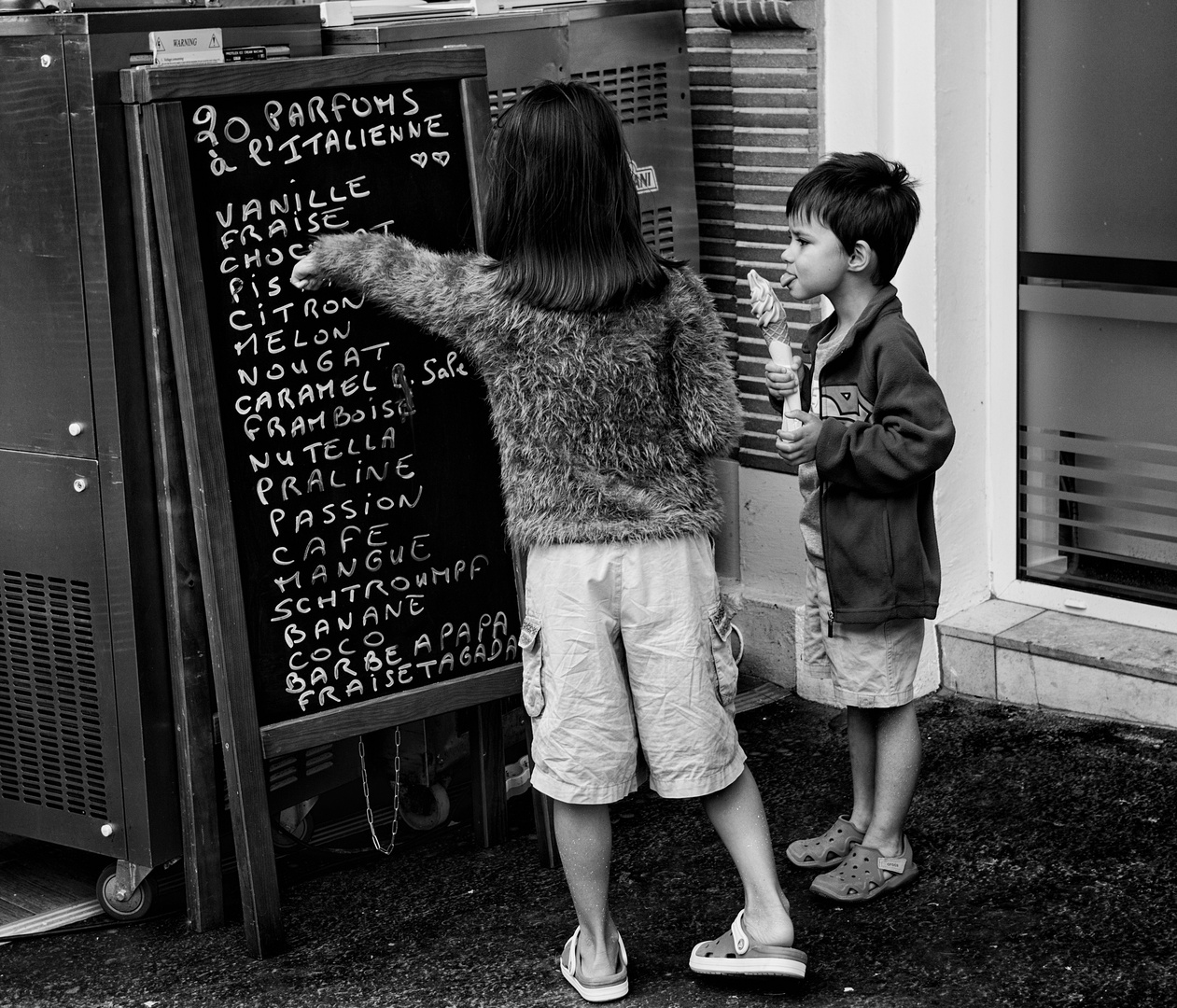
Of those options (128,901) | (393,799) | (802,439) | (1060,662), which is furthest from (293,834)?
(1060,662)

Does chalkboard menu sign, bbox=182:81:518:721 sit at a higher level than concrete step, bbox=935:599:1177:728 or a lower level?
higher

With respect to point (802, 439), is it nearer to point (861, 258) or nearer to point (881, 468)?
point (881, 468)

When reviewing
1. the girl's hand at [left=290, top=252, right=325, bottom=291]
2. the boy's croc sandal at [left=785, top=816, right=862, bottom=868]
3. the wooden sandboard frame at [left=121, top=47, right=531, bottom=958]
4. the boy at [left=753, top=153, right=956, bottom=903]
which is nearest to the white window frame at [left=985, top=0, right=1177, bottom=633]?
the boy at [left=753, top=153, right=956, bottom=903]

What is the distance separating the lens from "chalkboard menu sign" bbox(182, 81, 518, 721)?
12.0 ft

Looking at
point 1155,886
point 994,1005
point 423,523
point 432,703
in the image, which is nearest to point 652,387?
point 423,523

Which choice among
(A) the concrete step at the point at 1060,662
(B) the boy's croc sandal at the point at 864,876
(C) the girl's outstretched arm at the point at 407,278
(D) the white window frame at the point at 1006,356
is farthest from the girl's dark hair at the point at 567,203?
(A) the concrete step at the point at 1060,662

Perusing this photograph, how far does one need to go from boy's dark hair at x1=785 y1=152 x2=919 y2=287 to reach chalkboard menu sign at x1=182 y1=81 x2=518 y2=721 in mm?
872

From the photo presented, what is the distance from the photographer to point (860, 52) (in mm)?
4742

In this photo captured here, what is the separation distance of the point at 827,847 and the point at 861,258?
1503 mm

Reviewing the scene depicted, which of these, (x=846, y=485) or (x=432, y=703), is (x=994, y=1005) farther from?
(x=432, y=703)

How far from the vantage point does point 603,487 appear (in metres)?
3.37

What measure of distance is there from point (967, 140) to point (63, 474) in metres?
2.84

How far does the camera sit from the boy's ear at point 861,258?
12.2ft

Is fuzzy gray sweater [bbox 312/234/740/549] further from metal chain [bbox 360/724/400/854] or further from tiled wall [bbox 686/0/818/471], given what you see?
tiled wall [bbox 686/0/818/471]
